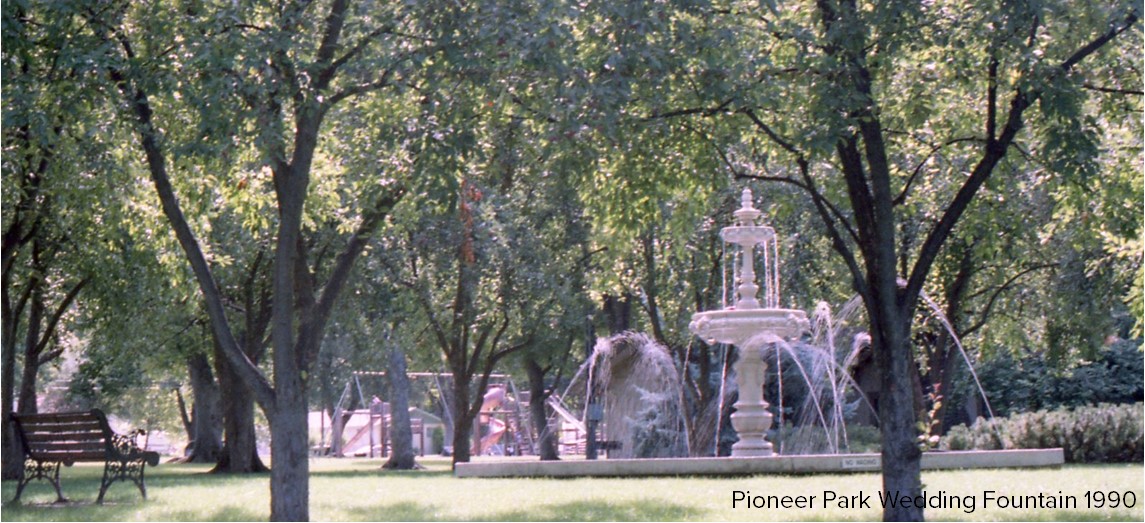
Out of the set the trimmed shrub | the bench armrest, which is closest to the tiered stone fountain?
the trimmed shrub

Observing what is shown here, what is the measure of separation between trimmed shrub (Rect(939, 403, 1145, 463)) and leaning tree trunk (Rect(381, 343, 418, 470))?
14.1 m

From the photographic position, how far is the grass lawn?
11359 mm

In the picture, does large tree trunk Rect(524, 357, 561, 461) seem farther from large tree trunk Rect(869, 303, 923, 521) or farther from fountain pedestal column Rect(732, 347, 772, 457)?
large tree trunk Rect(869, 303, 923, 521)

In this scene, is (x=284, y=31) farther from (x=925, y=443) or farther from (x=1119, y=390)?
(x=1119, y=390)

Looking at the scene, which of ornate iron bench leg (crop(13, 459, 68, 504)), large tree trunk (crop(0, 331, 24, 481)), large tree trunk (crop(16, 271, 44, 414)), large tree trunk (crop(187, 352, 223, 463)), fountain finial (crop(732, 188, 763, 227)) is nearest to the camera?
ornate iron bench leg (crop(13, 459, 68, 504))

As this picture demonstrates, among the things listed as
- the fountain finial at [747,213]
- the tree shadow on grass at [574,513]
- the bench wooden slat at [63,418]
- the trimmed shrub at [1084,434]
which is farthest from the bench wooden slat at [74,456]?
the trimmed shrub at [1084,434]

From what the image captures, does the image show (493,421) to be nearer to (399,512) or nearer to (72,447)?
(72,447)

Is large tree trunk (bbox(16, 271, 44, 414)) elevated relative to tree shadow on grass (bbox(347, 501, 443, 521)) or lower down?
elevated

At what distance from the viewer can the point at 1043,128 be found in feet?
35.4

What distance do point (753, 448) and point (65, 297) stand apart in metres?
12.1

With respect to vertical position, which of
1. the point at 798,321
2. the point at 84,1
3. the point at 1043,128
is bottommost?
the point at 798,321

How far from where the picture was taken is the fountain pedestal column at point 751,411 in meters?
18.9

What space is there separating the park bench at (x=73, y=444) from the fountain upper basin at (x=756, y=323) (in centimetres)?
846

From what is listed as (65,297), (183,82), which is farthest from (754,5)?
(65,297)
